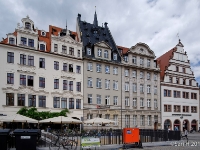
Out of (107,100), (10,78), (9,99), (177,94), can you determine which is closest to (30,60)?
(10,78)

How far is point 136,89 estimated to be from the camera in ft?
152

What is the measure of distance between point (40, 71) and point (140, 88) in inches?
749

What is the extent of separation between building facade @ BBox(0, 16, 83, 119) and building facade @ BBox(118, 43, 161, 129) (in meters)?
9.18

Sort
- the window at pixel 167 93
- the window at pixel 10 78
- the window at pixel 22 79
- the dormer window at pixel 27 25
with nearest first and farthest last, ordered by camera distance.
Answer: the window at pixel 10 78
the window at pixel 22 79
the dormer window at pixel 27 25
the window at pixel 167 93

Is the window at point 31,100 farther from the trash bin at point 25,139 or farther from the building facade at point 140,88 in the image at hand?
the trash bin at point 25,139

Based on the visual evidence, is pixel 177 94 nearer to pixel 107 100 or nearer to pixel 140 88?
pixel 140 88

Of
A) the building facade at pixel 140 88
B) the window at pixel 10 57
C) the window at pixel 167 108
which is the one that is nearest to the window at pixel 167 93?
the building facade at pixel 140 88

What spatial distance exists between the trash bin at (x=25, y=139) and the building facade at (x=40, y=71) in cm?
1700

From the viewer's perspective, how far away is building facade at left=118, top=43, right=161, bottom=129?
44.7m

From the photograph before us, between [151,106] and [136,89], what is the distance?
4.42 meters

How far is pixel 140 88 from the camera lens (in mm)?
46844

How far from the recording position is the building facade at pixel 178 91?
163 ft

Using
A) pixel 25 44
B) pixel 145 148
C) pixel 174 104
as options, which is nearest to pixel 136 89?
pixel 174 104

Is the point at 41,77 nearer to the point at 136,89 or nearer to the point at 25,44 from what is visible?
the point at 25,44
